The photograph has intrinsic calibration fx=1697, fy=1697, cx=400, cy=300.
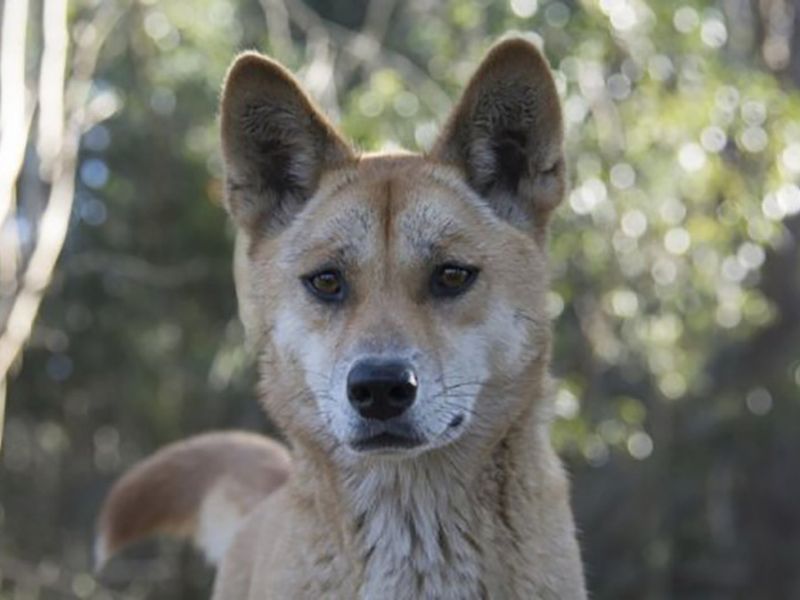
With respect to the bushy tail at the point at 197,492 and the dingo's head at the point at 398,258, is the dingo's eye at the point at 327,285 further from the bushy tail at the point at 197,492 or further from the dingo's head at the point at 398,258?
the bushy tail at the point at 197,492

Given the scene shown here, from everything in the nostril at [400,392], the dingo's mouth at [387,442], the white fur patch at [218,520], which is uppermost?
the nostril at [400,392]

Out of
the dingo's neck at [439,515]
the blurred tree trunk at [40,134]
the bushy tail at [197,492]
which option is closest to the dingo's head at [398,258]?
the dingo's neck at [439,515]

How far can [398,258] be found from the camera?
4.97 metres

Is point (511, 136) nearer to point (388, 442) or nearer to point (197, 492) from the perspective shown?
point (388, 442)

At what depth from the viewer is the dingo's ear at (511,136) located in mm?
5137

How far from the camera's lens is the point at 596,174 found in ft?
32.6

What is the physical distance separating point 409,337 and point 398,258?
1.05 ft

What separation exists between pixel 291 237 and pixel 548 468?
1.06m

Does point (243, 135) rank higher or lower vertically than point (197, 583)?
higher

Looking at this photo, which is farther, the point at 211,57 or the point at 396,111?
the point at 211,57

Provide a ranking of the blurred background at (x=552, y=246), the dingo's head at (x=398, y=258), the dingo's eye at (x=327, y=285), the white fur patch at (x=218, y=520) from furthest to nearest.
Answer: the blurred background at (x=552, y=246) → the white fur patch at (x=218, y=520) → the dingo's eye at (x=327, y=285) → the dingo's head at (x=398, y=258)

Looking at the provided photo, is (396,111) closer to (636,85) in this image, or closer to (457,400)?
(636,85)

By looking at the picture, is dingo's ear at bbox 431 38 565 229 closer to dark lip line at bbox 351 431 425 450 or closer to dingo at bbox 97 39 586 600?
dingo at bbox 97 39 586 600

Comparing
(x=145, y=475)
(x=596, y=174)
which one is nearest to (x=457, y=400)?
(x=145, y=475)
